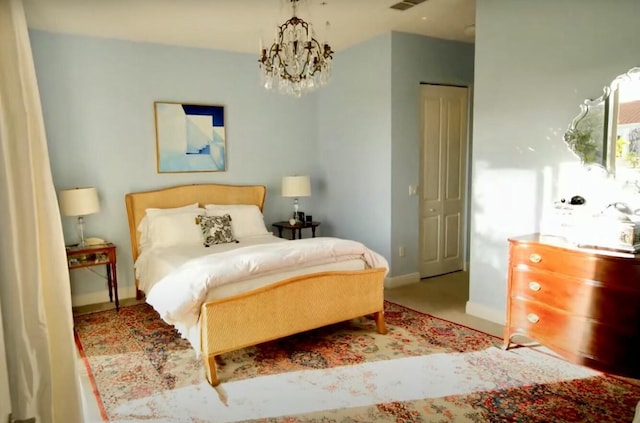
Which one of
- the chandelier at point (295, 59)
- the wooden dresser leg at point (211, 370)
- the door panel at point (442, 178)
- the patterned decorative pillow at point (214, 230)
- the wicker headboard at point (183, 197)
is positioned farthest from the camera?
the door panel at point (442, 178)

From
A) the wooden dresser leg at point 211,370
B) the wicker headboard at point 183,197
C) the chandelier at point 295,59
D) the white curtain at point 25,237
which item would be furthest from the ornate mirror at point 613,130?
the wicker headboard at point 183,197

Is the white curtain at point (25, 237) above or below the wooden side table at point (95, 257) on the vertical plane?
above

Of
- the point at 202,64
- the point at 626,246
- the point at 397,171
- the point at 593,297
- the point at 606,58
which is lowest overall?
the point at 593,297

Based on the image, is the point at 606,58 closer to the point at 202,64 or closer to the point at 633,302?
the point at 633,302

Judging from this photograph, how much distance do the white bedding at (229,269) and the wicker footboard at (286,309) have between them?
112 millimetres

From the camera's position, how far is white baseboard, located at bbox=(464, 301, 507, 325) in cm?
380

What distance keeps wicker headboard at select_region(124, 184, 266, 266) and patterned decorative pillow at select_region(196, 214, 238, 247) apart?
1.60ft

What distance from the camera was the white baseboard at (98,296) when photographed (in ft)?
14.6

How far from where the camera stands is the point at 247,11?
382cm

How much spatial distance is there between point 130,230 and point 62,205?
2.35 ft

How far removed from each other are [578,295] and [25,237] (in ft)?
9.52

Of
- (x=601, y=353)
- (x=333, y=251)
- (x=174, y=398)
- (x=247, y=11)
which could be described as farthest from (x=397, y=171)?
(x=174, y=398)

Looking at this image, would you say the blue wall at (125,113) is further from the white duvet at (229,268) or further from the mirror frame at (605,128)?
the mirror frame at (605,128)

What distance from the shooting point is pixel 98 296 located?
4555 mm
